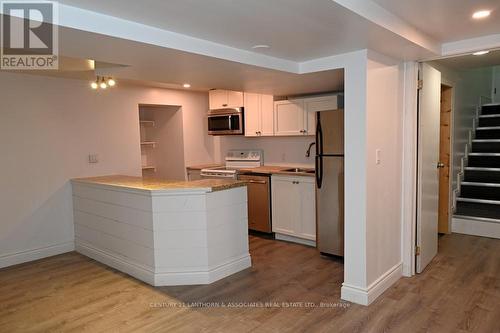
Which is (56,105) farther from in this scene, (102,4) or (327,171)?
(327,171)

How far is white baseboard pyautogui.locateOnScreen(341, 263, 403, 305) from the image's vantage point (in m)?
2.99

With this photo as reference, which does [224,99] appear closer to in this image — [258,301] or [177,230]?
[177,230]

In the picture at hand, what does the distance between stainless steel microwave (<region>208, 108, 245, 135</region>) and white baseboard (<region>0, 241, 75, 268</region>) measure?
8.44 feet

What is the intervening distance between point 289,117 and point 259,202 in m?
1.25

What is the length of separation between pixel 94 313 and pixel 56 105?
2.69 meters

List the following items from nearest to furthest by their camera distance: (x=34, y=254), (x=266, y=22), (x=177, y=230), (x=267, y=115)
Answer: (x=266, y=22), (x=177, y=230), (x=34, y=254), (x=267, y=115)

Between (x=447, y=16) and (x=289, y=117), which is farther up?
(x=447, y=16)

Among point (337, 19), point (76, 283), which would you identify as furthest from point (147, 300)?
point (337, 19)

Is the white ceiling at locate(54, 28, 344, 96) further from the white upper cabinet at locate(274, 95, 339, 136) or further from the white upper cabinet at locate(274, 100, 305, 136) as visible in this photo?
the white upper cabinet at locate(274, 100, 305, 136)

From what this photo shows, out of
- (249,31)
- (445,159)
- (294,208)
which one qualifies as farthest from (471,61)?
(249,31)

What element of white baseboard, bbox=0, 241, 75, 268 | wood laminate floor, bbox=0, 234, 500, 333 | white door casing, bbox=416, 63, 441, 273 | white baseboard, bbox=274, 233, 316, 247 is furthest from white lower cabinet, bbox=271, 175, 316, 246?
white baseboard, bbox=0, 241, 75, 268

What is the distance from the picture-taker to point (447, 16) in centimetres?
248

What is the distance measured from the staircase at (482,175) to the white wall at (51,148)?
4870 millimetres

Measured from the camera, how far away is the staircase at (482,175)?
16.9 ft
